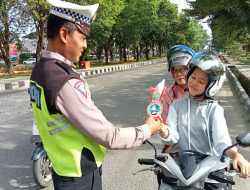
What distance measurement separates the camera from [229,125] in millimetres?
7637

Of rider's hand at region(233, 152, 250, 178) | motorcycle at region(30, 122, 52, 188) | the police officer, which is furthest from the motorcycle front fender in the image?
rider's hand at region(233, 152, 250, 178)

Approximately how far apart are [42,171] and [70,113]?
2929 mm

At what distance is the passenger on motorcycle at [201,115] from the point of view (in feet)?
7.63

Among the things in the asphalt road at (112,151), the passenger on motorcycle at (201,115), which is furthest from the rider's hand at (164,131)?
the asphalt road at (112,151)

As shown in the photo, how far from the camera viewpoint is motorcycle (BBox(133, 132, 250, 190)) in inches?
78.0

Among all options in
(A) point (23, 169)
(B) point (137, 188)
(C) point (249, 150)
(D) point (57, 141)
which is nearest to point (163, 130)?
(D) point (57, 141)

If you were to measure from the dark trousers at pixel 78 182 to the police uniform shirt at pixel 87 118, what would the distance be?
0.29 meters

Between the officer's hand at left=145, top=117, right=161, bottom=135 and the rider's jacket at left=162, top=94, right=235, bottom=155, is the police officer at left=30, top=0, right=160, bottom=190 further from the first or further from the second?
the rider's jacket at left=162, top=94, right=235, bottom=155

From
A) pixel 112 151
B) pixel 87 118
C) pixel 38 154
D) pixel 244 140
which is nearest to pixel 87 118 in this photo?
pixel 87 118

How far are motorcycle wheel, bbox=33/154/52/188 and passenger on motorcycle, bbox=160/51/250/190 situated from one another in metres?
2.38

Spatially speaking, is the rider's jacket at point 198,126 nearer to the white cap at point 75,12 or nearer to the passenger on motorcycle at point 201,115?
the passenger on motorcycle at point 201,115

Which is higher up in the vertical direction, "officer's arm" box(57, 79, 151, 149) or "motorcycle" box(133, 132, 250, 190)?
"officer's arm" box(57, 79, 151, 149)

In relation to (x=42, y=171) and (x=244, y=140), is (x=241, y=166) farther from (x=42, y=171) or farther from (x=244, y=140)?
(x=42, y=171)

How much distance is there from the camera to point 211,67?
7.54 feet
